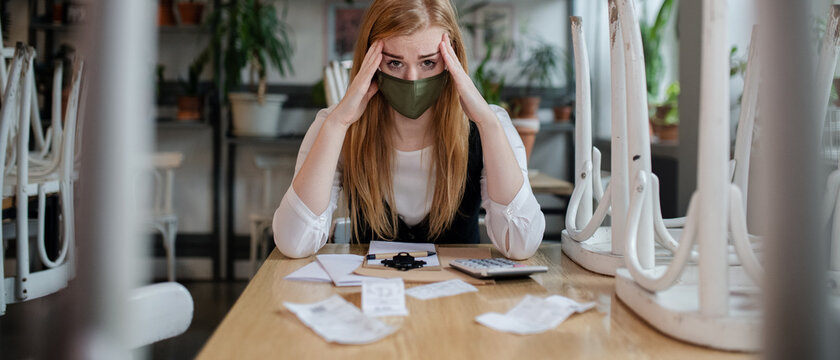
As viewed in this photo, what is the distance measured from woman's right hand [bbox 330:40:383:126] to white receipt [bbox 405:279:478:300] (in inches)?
20.3

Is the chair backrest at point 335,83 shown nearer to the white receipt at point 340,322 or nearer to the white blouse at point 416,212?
the white blouse at point 416,212

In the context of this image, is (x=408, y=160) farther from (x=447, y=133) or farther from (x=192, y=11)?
(x=192, y=11)

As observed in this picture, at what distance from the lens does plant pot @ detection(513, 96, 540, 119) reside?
149 inches

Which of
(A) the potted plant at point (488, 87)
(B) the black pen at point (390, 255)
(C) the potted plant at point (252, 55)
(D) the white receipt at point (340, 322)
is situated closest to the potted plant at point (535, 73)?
(A) the potted plant at point (488, 87)

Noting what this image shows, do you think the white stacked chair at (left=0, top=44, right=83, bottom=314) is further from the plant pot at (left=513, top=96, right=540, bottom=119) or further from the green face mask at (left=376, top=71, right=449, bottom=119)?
the plant pot at (left=513, top=96, right=540, bottom=119)

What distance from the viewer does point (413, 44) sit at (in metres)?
1.37

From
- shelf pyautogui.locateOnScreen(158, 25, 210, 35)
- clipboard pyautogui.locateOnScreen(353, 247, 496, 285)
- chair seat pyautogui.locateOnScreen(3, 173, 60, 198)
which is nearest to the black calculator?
clipboard pyautogui.locateOnScreen(353, 247, 496, 285)

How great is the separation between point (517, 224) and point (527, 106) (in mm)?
2615

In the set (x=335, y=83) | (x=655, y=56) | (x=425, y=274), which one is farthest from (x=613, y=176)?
(x=655, y=56)

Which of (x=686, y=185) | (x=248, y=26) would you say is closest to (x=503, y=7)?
(x=248, y=26)

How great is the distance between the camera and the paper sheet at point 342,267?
0.99 meters

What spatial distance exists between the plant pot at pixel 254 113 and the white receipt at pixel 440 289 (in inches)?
116

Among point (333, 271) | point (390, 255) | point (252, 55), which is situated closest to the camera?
point (333, 271)

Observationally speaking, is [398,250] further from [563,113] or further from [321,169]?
[563,113]
